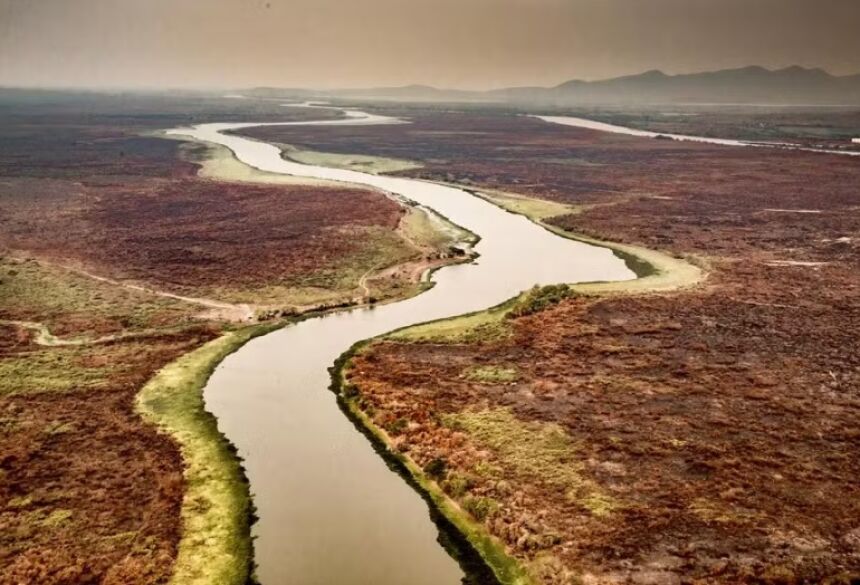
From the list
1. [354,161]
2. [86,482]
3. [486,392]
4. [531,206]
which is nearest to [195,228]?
[531,206]

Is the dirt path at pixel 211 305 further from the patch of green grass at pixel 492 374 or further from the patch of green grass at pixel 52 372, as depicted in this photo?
the patch of green grass at pixel 492 374

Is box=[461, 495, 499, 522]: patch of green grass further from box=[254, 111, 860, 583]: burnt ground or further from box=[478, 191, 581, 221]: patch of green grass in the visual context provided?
box=[478, 191, 581, 221]: patch of green grass

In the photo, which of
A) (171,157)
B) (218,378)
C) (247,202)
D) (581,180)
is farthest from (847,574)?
(171,157)

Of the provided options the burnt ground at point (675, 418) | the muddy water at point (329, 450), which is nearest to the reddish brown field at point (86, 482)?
the muddy water at point (329, 450)

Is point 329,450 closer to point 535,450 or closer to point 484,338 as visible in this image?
point 535,450

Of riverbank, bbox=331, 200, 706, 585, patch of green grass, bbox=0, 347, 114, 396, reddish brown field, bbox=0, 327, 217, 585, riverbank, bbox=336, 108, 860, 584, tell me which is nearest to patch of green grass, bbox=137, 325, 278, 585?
reddish brown field, bbox=0, 327, 217, 585
